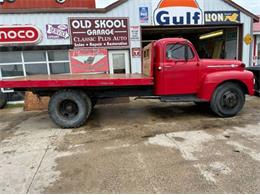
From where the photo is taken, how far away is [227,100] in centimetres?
596

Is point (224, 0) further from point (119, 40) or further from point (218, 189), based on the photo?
point (218, 189)

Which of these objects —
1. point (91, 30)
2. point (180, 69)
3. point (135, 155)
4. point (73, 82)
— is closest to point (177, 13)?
point (91, 30)

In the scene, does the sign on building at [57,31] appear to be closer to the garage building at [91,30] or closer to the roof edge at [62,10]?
the garage building at [91,30]

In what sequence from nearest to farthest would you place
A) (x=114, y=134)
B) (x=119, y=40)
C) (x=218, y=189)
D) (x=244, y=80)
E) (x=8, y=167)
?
(x=218, y=189) → (x=8, y=167) → (x=114, y=134) → (x=244, y=80) → (x=119, y=40)

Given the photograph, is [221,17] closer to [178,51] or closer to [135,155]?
[178,51]

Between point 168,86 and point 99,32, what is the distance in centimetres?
464

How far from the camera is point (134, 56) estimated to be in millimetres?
9523

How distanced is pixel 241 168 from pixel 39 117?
5.86 meters

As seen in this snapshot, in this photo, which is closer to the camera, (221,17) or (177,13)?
(177,13)

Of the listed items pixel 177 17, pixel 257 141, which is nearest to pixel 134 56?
pixel 177 17

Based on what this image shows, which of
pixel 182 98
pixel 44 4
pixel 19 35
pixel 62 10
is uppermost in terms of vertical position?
pixel 44 4

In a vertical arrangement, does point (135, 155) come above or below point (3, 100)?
below

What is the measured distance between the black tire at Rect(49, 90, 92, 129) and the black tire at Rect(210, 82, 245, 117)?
3.38 m

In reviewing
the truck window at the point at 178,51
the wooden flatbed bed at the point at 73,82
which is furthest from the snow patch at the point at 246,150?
the truck window at the point at 178,51
